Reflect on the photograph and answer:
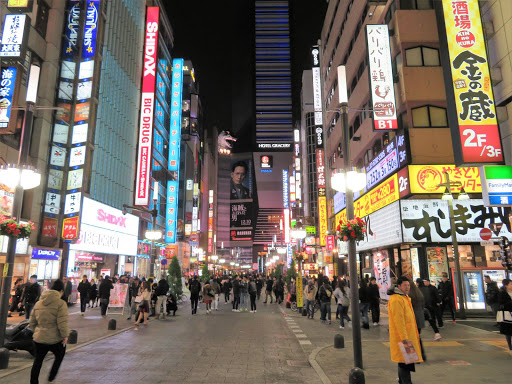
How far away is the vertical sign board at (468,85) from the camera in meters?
15.0

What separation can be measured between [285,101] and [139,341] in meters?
143

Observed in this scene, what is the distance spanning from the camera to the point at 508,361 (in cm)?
848

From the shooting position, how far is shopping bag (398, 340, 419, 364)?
5.60 m

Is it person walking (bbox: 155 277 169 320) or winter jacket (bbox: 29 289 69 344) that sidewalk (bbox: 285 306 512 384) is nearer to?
winter jacket (bbox: 29 289 69 344)

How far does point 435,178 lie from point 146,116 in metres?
26.5

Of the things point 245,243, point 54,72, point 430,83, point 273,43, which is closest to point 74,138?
point 54,72

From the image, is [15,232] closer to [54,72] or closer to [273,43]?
[54,72]

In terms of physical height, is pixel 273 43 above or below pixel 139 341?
above

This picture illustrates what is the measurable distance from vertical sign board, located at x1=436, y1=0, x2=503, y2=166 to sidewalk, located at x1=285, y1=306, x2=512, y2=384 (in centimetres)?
672

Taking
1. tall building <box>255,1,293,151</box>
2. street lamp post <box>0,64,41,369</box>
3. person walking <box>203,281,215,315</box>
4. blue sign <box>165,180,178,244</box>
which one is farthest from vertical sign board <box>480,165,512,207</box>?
tall building <box>255,1,293,151</box>

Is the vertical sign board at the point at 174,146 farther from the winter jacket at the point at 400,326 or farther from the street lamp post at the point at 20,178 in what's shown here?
the winter jacket at the point at 400,326

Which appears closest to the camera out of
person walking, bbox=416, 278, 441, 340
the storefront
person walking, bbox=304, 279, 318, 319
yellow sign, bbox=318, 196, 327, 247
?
person walking, bbox=416, 278, 441, 340

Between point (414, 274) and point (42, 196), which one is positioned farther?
point (42, 196)

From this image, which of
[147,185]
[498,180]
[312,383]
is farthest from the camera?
[147,185]
